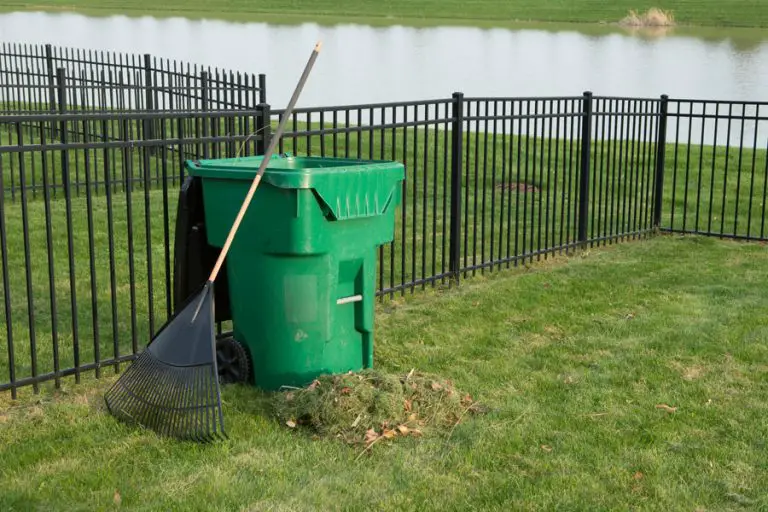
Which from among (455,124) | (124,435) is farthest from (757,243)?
(124,435)

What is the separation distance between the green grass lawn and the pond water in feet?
14.0

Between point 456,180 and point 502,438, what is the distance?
357cm

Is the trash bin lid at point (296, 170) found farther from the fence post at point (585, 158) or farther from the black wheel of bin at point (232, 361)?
the fence post at point (585, 158)

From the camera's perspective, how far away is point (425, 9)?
69188 millimetres

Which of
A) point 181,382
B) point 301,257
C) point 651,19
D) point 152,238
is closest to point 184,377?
point 181,382

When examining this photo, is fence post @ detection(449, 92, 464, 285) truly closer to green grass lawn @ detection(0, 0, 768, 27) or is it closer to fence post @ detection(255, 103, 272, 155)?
fence post @ detection(255, 103, 272, 155)

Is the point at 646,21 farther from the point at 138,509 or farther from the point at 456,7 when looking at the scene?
the point at 138,509

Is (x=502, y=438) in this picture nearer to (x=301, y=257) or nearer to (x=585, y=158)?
(x=301, y=257)

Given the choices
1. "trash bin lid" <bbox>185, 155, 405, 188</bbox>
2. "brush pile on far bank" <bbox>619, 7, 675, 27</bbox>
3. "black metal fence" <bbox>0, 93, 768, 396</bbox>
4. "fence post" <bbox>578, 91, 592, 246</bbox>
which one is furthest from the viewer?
"brush pile on far bank" <bbox>619, 7, 675, 27</bbox>

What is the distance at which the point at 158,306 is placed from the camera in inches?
283

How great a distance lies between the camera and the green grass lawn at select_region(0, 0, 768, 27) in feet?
198

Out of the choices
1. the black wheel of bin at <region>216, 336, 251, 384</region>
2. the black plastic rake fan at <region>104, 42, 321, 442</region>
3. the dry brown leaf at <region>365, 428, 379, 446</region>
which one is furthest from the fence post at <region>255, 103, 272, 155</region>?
the dry brown leaf at <region>365, 428, 379, 446</region>

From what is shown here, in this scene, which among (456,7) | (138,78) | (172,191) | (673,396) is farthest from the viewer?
(456,7)

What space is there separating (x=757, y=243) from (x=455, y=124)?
4.12m
